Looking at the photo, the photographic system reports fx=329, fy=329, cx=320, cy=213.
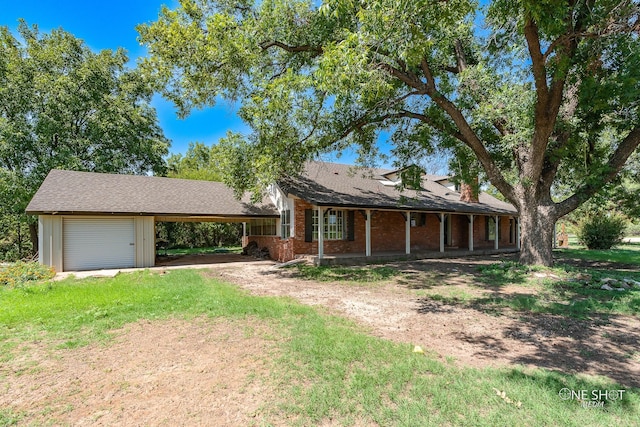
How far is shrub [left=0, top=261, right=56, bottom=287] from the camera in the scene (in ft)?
29.0

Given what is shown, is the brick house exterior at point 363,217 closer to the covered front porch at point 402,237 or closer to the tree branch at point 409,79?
the covered front porch at point 402,237

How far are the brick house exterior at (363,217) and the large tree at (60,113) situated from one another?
410 inches

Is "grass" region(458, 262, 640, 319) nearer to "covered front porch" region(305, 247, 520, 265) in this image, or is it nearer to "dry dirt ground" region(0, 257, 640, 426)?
"dry dirt ground" region(0, 257, 640, 426)

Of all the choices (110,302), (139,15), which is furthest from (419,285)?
(139,15)

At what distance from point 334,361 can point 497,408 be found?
167cm

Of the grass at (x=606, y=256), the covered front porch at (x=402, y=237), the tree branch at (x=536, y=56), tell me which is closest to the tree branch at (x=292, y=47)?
the tree branch at (x=536, y=56)

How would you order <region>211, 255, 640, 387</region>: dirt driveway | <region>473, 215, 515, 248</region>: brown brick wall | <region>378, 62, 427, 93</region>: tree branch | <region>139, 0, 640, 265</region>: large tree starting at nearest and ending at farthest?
<region>211, 255, 640, 387</region>: dirt driveway
<region>139, 0, 640, 265</region>: large tree
<region>378, 62, 427, 93</region>: tree branch
<region>473, 215, 515, 248</region>: brown brick wall

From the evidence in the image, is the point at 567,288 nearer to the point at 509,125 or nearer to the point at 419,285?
the point at 419,285

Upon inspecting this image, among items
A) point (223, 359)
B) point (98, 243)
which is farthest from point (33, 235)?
point (223, 359)

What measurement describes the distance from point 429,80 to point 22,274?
12.9 metres

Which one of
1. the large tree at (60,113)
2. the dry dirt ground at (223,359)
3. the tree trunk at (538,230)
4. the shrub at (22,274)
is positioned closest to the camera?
the dry dirt ground at (223,359)

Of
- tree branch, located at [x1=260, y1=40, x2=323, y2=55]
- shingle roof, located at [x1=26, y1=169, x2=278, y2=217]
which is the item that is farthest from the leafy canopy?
tree branch, located at [x1=260, y1=40, x2=323, y2=55]

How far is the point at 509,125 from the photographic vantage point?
33.9 feet
